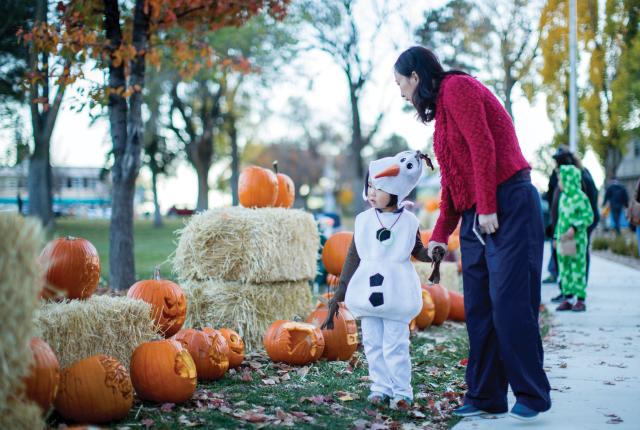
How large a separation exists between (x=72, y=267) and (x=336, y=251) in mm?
3160

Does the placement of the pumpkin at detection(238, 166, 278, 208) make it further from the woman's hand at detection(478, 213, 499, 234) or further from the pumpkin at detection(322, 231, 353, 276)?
the woman's hand at detection(478, 213, 499, 234)

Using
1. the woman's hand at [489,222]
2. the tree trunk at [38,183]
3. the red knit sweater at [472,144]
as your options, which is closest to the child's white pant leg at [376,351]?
the red knit sweater at [472,144]

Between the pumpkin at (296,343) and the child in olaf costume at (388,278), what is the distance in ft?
3.39

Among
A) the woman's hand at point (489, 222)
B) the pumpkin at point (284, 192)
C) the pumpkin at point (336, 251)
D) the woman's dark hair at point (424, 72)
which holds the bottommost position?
the pumpkin at point (336, 251)

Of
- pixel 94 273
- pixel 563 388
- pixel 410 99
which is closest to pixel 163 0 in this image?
pixel 94 273

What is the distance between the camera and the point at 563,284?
8305 millimetres

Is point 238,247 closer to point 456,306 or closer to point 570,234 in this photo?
point 456,306

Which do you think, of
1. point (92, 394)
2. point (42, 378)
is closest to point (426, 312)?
point (92, 394)

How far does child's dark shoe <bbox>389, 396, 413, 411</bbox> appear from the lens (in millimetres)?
3969

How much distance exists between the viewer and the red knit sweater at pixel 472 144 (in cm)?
351

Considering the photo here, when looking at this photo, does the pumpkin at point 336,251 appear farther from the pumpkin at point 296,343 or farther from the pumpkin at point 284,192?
the pumpkin at point 296,343

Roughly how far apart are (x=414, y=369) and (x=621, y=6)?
24.1m

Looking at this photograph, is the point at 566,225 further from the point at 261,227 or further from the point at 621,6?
the point at 621,6

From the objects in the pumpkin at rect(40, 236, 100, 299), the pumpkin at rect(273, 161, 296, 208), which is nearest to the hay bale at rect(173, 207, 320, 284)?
the pumpkin at rect(273, 161, 296, 208)
